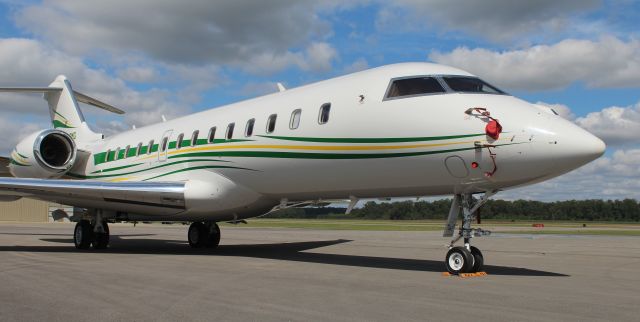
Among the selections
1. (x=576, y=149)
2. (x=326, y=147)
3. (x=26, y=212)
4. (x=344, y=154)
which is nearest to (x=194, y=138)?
(x=326, y=147)

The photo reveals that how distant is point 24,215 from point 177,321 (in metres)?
71.9

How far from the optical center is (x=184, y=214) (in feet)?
47.1

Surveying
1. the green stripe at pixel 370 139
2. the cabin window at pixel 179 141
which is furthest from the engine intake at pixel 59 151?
the green stripe at pixel 370 139

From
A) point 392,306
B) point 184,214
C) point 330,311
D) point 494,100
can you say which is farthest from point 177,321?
point 184,214

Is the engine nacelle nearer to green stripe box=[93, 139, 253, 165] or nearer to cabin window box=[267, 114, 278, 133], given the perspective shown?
green stripe box=[93, 139, 253, 165]

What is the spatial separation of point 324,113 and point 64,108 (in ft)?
48.9

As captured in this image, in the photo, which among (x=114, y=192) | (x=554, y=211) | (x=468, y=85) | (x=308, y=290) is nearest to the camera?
(x=308, y=290)

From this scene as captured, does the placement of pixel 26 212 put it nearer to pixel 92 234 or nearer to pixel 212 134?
pixel 92 234

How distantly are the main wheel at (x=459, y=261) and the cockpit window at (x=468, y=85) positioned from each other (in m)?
2.69

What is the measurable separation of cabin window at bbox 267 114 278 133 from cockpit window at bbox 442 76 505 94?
389cm

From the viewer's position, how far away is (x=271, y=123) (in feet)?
40.9

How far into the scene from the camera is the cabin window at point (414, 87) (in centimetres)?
1004

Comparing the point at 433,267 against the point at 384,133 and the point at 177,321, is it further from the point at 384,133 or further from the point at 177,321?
the point at 177,321

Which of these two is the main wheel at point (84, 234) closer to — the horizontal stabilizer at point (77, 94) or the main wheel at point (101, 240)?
the main wheel at point (101, 240)
